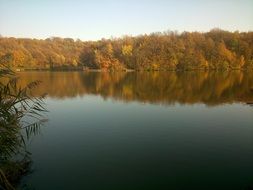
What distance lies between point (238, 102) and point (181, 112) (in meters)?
10.6

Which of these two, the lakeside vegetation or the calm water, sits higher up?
the lakeside vegetation

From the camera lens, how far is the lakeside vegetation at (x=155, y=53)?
118312mm

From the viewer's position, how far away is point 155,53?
407 feet

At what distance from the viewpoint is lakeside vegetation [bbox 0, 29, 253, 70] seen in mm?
118312

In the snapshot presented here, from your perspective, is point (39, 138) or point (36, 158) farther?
point (39, 138)

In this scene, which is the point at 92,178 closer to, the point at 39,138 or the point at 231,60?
the point at 39,138

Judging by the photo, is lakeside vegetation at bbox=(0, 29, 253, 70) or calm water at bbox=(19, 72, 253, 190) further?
lakeside vegetation at bbox=(0, 29, 253, 70)

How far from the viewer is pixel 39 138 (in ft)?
74.6

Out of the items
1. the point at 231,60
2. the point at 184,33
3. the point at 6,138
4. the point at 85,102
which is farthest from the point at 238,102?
the point at 184,33

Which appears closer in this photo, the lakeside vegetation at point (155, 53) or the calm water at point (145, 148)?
the calm water at point (145, 148)

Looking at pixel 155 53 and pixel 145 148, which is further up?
pixel 155 53

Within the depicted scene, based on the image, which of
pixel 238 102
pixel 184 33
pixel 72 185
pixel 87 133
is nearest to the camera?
pixel 72 185

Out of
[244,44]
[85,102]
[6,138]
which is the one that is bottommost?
[85,102]

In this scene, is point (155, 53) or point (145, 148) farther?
point (155, 53)
